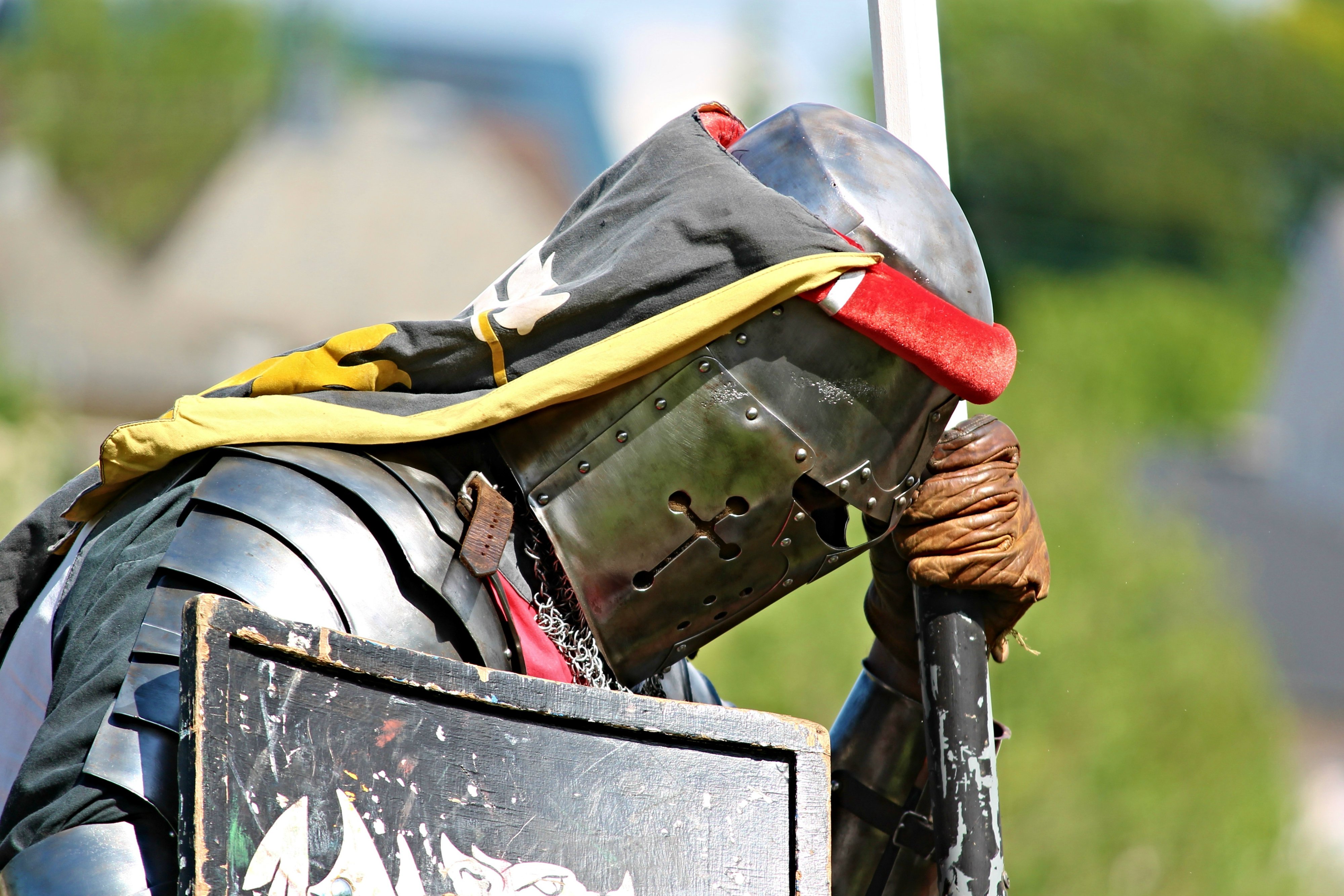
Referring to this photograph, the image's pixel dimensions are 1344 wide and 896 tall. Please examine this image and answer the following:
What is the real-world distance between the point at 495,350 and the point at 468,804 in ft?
2.10

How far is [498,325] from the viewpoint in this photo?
1.86m

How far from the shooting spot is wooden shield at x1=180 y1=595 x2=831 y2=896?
133cm

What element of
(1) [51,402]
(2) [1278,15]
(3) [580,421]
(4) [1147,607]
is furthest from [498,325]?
(2) [1278,15]

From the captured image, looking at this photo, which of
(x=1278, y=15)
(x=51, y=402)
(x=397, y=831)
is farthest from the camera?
(x=1278, y=15)

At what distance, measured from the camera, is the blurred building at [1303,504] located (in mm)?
23141

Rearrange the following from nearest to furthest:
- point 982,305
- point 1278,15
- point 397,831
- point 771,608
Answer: point 397,831, point 982,305, point 771,608, point 1278,15

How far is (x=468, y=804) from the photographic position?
1.44m

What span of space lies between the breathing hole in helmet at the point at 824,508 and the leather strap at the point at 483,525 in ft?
1.34

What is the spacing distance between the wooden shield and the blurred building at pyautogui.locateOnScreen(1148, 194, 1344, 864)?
67.9 feet

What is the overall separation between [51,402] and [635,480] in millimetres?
17312

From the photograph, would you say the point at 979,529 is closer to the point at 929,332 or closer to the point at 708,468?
the point at 929,332

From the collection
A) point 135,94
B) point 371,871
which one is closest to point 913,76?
point 371,871

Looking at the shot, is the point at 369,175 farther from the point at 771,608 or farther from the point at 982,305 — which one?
the point at 982,305

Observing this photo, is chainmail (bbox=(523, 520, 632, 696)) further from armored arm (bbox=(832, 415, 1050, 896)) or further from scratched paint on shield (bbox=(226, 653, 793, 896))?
armored arm (bbox=(832, 415, 1050, 896))
